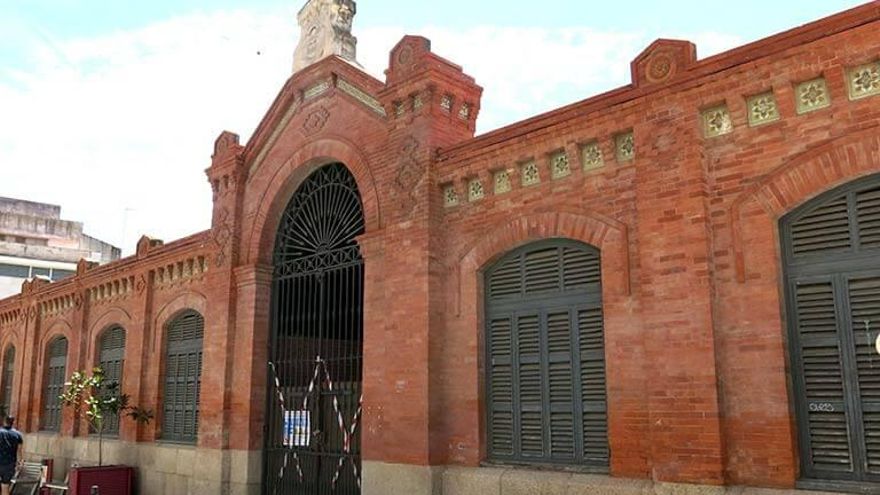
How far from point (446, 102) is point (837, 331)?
19.4 ft

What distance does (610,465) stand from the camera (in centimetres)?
810

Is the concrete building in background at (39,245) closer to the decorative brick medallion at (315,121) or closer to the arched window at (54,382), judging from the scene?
the arched window at (54,382)

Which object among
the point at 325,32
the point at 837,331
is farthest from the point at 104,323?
the point at 837,331

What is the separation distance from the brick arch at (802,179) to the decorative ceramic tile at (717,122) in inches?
27.1

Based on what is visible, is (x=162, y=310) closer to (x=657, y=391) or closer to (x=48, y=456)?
(x=48, y=456)

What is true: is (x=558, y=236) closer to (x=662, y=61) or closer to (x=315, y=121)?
(x=662, y=61)

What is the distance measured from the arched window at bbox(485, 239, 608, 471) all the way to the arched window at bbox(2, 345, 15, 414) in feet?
67.4

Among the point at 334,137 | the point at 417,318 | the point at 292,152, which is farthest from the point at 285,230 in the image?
the point at 417,318

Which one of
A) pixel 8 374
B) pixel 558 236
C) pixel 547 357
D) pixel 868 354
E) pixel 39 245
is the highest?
pixel 39 245

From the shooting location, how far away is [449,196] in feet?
34.3

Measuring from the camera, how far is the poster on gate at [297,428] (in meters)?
12.2

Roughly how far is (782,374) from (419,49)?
6.43 metres

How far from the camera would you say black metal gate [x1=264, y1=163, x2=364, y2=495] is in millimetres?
11656

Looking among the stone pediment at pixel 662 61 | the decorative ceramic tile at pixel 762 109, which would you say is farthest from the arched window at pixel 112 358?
the decorative ceramic tile at pixel 762 109
